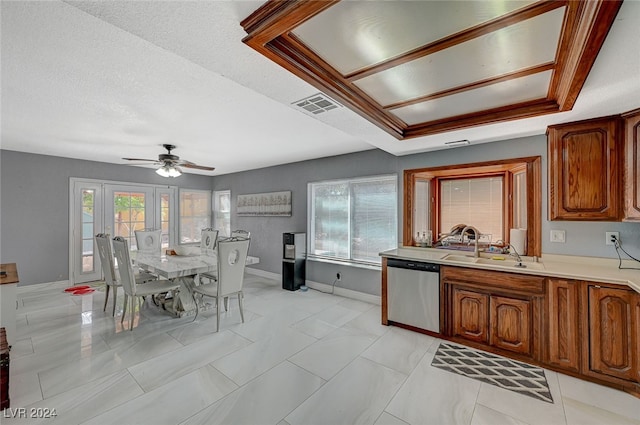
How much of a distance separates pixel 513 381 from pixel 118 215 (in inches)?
266

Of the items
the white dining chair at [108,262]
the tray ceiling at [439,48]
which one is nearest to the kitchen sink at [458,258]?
the tray ceiling at [439,48]

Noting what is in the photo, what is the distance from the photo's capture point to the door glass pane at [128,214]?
5461 mm

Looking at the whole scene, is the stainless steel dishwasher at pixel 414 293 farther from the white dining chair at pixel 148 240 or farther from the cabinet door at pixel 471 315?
the white dining chair at pixel 148 240

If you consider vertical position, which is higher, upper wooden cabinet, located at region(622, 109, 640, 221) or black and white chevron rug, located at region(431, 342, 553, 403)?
upper wooden cabinet, located at region(622, 109, 640, 221)

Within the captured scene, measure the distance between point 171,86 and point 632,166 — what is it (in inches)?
147

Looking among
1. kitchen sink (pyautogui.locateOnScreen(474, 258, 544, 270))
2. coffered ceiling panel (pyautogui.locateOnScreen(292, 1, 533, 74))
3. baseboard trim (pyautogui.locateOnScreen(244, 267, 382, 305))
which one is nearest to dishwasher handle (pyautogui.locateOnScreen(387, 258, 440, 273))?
kitchen sink (pyautogui.locateOnScreen(474, 258, 544, 270))

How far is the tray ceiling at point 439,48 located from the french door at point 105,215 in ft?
18.4

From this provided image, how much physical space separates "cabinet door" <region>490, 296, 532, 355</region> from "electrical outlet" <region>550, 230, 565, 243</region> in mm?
780

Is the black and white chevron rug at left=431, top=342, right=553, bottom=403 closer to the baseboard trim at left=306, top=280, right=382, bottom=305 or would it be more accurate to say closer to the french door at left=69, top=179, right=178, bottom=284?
the baseboard trim at left=306, top=280, right=382, bottom=305

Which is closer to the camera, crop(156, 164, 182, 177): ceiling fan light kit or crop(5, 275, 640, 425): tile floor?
crop(5, 275, 640, 425): tile floor

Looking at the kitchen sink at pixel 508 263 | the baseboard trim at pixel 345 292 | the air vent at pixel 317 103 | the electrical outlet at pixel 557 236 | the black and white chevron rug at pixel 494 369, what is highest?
the air vent at pixel 317 103

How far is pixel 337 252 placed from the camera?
15.1 ft

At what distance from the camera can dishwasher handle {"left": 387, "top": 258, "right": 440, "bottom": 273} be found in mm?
2904

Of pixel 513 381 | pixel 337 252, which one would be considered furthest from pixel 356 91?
pixel 337 252
